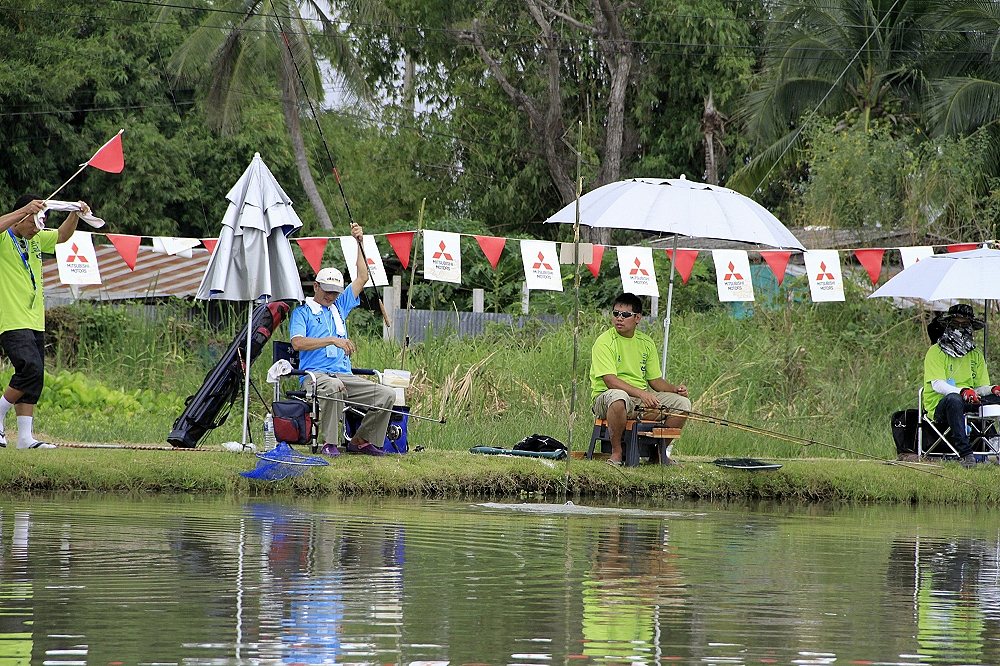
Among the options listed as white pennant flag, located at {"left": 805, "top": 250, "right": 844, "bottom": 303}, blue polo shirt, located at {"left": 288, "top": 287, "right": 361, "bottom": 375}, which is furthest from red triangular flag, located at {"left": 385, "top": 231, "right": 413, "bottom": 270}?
white pennant flag, located at {"left": 805, "top": 250, "right": 844, "bottom": 303}

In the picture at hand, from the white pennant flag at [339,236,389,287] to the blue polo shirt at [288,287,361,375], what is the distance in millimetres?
1474

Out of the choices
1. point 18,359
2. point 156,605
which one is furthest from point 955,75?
point 156,605

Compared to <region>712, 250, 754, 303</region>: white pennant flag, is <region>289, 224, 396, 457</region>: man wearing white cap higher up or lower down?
lower down

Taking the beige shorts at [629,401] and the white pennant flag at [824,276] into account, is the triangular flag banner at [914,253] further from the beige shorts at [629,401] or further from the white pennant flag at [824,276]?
the beige shorts at [629,401]

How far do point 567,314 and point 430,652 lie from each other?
53.3 ft

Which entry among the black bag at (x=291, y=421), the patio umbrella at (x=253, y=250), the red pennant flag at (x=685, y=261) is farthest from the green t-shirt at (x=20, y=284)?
the red pennant flag at (x=685, y=261)

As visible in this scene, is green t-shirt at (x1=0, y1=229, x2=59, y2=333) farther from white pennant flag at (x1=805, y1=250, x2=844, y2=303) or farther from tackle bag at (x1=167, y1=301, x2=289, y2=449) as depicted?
white pennant flag at (x1=805, y1=250, x2=844, y2=303)

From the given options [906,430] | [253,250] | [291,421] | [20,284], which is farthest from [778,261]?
[20,284]

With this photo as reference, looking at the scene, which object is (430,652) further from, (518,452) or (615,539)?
(518,452)

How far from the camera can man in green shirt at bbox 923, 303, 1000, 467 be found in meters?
14.5

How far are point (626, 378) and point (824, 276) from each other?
4047mm

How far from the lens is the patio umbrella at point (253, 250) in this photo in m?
13.2

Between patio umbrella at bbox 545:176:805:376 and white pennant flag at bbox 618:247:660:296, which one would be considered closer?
patio umbrella at bbox 545:176:805:376

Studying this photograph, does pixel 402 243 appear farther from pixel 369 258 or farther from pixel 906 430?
pixel 906 430
